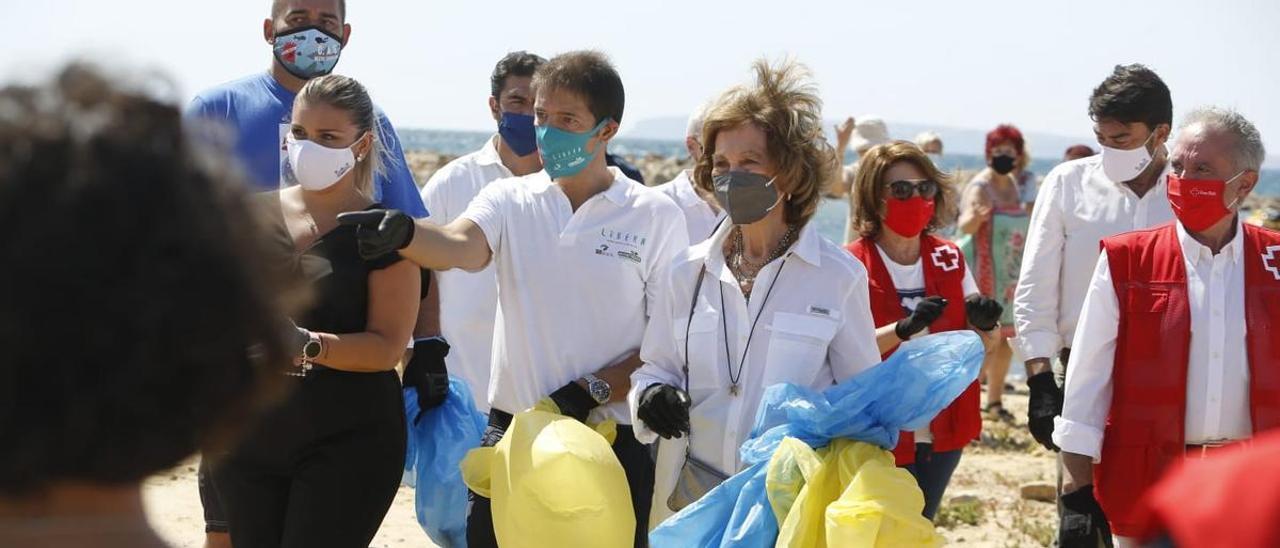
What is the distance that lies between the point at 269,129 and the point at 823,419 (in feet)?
7.24

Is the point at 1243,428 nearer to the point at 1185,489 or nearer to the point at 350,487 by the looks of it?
the point at 350,487

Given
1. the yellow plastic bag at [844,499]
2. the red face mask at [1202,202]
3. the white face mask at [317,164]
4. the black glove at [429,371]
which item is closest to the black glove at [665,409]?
the yellow plastic bag at [844,499]

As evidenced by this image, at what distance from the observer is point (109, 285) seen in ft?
4.48

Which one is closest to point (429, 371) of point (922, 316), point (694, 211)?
point (922, 316)

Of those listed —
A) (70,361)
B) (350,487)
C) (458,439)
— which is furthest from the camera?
(458,439)

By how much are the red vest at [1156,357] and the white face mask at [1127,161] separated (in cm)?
137

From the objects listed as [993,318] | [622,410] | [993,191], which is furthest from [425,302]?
[993,191]

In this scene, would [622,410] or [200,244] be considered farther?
[622,410]

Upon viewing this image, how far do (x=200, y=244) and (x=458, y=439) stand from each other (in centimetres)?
318

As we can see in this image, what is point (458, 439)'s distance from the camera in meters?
4.54

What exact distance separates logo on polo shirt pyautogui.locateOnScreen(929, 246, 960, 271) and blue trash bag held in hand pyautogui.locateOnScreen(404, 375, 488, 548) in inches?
73.5

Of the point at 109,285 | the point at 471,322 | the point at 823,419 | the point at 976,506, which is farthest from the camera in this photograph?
the point at 976,506

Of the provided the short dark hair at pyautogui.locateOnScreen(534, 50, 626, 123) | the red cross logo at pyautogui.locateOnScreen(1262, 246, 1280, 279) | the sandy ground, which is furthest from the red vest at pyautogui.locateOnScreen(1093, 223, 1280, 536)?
the sandy ground

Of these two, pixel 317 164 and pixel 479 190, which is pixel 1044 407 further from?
pixel 317 164
